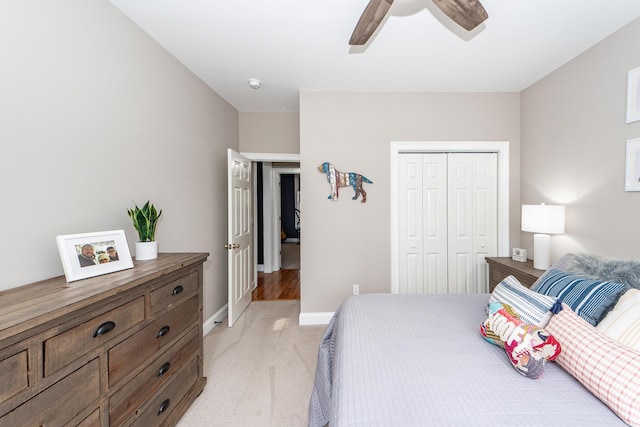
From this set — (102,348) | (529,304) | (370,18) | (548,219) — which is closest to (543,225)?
(548,219)

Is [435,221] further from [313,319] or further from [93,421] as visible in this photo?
[93,421]

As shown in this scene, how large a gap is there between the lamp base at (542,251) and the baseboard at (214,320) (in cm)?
317

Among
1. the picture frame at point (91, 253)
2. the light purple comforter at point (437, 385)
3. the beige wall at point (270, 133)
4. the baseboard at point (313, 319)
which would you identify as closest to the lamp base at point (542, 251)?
the light purple comforter at point (437, 385)

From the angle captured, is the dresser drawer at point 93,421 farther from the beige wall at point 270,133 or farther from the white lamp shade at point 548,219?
the white lamp shade at point 548,219

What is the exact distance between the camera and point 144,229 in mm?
1646

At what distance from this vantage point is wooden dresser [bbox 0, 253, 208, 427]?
83cm

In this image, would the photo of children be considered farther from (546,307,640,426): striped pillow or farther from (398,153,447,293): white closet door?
(398,153,447,293): white closet door

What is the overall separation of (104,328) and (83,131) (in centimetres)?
106

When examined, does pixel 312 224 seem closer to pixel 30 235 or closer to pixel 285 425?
pixel 285 425

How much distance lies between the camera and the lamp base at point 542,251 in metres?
2.38

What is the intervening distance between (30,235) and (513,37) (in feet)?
10.5

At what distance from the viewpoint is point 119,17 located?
5.68 ft

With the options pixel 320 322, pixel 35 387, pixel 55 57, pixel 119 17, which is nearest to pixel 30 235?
pixel 35 387

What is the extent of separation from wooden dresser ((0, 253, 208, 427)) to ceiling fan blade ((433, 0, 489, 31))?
1920 mm
